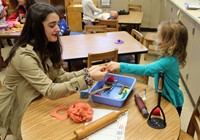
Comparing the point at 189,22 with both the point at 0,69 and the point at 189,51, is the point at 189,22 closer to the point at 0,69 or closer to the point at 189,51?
the point at 189,51

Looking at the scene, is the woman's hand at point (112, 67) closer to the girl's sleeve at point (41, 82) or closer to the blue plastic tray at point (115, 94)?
the blue plastic tray at point (115, 94)

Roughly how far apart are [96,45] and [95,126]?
67.9 inches

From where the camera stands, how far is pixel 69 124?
1.28m

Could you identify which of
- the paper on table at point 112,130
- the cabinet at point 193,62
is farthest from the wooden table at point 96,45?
the paper on table at point 112,130

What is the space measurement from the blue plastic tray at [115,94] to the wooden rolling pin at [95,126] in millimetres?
111

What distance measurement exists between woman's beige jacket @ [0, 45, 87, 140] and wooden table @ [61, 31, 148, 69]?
0.88 m

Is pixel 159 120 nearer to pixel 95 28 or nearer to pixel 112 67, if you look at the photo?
pixel 112 67

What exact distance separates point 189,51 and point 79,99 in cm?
198

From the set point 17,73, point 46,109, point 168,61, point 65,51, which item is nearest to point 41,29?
point 17,73

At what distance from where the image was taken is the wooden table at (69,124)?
1.19 metres

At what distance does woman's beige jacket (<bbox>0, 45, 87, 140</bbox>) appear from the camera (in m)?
1.41

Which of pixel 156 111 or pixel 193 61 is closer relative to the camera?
pixel 156 111

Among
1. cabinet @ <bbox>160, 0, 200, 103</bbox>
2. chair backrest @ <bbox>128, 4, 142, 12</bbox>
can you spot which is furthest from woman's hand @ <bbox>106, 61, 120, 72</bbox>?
chair backrest @ <bbox>128, 4, 142, 12</bbox>

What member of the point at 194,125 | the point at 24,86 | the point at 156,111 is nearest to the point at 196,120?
the point at 194,125
